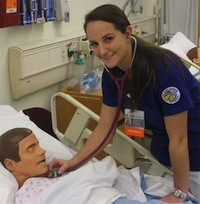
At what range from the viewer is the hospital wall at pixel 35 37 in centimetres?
259

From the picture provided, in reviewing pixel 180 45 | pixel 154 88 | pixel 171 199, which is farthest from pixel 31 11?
pixel 180 45

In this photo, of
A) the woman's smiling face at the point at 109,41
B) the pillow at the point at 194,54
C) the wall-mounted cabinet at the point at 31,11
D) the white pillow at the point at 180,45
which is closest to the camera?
the woman's smiling face at the point at 109,41

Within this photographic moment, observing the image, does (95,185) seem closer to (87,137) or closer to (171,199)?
(171,199)

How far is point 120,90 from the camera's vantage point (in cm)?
171

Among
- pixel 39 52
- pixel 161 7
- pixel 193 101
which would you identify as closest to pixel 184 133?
pixel 193 101

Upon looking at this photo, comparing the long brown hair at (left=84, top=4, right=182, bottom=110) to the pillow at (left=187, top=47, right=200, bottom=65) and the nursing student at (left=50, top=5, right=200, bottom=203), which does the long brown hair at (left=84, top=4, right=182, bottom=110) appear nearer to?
the nursing student at (left=50, top=5, right=200, bottom=203)

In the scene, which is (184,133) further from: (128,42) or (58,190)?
(58,190)

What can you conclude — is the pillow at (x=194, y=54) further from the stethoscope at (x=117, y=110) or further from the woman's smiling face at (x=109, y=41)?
the woman's smiling face at (x=109, y=41)

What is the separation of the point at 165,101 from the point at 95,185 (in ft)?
1.54

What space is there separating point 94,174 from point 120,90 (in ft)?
1.31

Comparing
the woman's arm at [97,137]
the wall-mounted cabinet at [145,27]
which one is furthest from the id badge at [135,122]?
the wall-mounted cabinet at [145,27]

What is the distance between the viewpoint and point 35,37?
287 centimetres

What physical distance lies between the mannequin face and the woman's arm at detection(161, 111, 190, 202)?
1.95 ft

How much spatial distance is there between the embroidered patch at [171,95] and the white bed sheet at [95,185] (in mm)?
440
